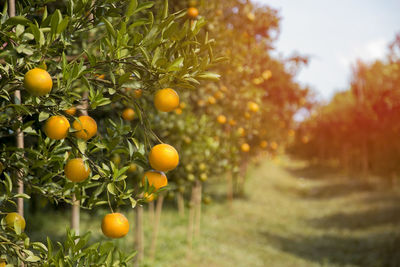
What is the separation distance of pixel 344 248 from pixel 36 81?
8.75m

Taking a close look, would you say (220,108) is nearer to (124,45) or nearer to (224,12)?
(224,12)

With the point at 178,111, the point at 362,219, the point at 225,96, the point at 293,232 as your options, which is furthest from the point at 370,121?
the point at 178,111

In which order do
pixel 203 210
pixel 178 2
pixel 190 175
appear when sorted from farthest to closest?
pixel 203 210, pixel 190 175, pixel 178 2

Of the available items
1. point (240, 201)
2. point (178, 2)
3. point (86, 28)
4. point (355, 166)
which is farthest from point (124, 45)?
point (355, 166)

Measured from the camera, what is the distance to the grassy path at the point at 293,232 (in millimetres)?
7090

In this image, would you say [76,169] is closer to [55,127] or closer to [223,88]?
[55,127]

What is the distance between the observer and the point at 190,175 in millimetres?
4707

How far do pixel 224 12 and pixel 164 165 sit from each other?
4471 millimetres

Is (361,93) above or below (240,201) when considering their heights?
above

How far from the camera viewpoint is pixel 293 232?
9898 millimetres

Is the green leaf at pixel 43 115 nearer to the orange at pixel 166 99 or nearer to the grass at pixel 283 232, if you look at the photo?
the orange at pixel 166 99

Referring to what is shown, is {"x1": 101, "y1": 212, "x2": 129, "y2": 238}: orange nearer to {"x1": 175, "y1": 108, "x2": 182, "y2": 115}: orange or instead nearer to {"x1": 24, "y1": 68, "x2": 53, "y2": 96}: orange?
{"x1": 24, "y1": 68, "x2": 53, "y2": 96}: orange

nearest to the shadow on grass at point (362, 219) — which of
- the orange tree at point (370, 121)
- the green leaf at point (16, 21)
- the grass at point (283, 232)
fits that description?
the grass at point (283, 232)

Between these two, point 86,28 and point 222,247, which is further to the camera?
point 222,247
